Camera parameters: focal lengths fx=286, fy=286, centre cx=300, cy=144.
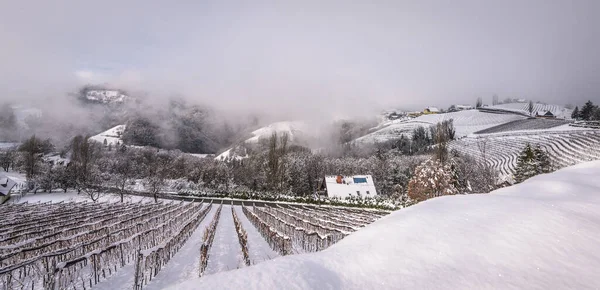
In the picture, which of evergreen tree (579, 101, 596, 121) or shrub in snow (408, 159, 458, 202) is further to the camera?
evergreen tree (579, 101, 596, 121)

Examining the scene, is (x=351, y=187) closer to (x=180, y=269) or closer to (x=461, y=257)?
(x=180, y=269)

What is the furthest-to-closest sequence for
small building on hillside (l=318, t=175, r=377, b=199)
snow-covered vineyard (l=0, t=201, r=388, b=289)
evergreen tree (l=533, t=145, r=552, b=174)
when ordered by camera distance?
small building on hillside (l=318, t=175, r=377, b=199), evergreen tree (l=533, t=145, r=552, b=174), snow-covered vineyard (l=0, t=201, r=388, b=289)

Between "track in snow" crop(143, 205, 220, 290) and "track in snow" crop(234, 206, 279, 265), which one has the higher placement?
"track in snow" crop(143, 205, 220, 290)

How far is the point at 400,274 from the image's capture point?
3684 millimetres

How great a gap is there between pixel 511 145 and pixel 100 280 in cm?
10160

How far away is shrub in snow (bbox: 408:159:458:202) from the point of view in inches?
1321

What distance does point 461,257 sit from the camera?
158 inches

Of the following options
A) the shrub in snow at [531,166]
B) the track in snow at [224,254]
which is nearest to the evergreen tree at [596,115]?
the shrub in snow at [531,166]

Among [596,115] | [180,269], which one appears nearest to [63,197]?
[180,269]

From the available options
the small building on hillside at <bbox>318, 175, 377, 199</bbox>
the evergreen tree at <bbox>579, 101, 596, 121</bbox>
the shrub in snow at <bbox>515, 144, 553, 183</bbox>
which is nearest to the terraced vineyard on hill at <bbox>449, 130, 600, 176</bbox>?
the shrub in snow at <bbox>515, 144, 553, 183</bbox>

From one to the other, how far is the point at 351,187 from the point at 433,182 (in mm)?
27263

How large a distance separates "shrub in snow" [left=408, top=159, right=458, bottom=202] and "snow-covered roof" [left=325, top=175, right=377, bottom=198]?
2034 centimetres

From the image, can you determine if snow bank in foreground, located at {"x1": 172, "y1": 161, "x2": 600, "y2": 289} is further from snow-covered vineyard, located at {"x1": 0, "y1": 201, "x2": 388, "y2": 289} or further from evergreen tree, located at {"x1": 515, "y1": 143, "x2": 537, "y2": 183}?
evergreen tree, located at {"x1": 515, "y1": 143, "x2": 537, "y2": 183}

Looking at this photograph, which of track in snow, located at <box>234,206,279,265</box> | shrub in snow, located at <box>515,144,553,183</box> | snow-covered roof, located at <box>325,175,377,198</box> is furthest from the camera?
snow-covered roof, located at <box>325,175,377,198</box>
